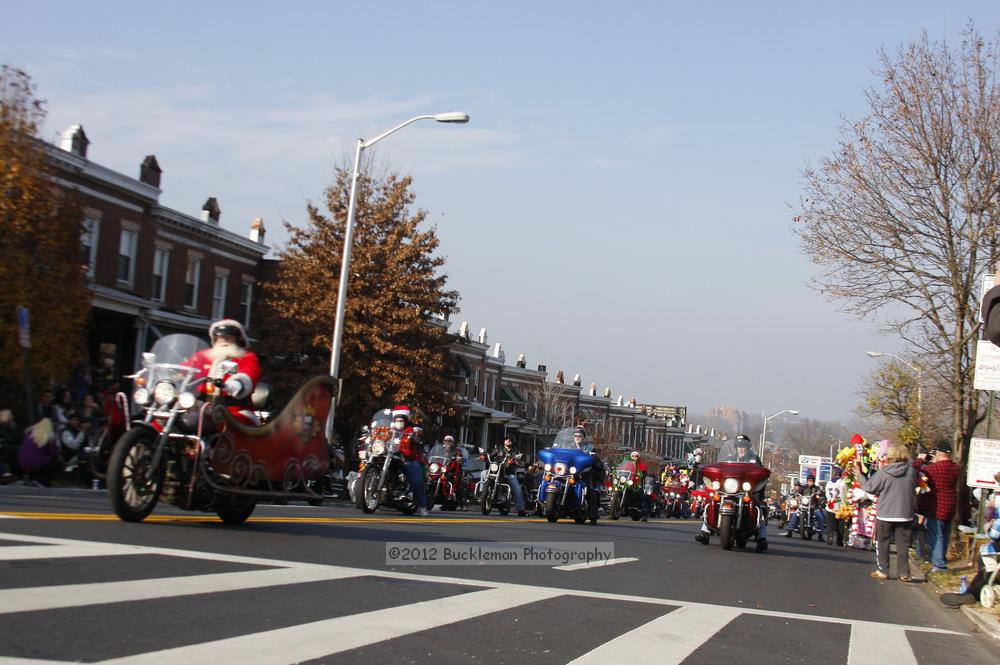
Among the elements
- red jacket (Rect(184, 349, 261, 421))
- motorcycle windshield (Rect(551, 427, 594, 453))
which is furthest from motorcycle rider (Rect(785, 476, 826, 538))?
red jacket (Rect(184, 349, 261, 421))

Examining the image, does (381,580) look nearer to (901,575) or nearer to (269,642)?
(269,642)

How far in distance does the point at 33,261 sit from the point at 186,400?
15758 mm

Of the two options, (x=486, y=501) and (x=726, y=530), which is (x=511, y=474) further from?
(x=726, y=530)

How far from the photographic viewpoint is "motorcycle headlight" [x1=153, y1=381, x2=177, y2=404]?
31.3 feet

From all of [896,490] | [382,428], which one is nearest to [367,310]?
[382,428]

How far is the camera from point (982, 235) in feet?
75.9

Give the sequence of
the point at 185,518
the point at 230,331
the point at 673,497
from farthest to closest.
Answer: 1. the point at 673,497
2. the point at 185,518
3. the point at 230,331

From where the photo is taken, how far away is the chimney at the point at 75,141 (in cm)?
3266

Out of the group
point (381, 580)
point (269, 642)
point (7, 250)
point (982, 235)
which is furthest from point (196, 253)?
point (269, 642)

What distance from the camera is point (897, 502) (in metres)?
14.1

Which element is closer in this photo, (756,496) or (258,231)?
(756,496)

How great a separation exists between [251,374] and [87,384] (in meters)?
14.7

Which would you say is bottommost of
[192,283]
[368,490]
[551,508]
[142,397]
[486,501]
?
[486,501]

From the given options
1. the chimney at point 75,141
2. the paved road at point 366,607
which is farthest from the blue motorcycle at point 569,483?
the chimney at point 75,141
